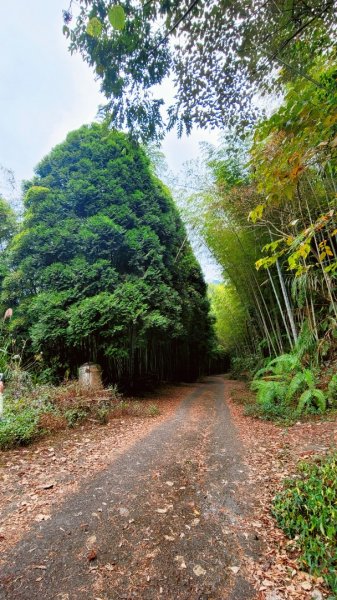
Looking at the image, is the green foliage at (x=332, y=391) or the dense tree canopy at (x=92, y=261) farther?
the dense tree canopy at (x=92, y=261)

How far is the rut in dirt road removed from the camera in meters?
1.44

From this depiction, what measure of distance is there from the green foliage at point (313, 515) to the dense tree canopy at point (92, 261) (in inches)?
158

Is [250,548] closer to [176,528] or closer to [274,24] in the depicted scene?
[176,528]

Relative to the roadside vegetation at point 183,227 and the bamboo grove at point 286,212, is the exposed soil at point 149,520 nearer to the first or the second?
the roadside vegetation at point 183,227

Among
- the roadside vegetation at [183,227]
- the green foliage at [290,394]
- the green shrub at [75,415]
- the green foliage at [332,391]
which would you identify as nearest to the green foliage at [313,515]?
the roadside vegetation at [183,227]

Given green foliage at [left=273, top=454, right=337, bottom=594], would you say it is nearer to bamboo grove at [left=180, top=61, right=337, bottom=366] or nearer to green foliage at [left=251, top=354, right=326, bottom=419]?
bamboo grove at [left=180, top=61, right=337, bottom=366]

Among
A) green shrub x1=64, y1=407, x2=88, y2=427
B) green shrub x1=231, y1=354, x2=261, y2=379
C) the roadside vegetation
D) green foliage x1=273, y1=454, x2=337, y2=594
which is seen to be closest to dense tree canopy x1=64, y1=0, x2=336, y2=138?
the roadside vegetation

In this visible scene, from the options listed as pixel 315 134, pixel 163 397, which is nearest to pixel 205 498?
pixel 315 134

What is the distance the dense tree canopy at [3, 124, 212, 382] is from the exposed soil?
8.31 ft

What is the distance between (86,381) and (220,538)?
171 inches

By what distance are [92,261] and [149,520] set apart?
527cm

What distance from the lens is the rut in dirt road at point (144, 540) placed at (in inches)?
56.7

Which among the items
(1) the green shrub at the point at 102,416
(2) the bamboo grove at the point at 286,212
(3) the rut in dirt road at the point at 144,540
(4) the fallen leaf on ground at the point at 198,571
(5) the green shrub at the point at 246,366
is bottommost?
(4) the fallen leaf on ground at the point at 198,571

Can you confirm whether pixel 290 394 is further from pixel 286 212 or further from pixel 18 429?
pixel 18 429
